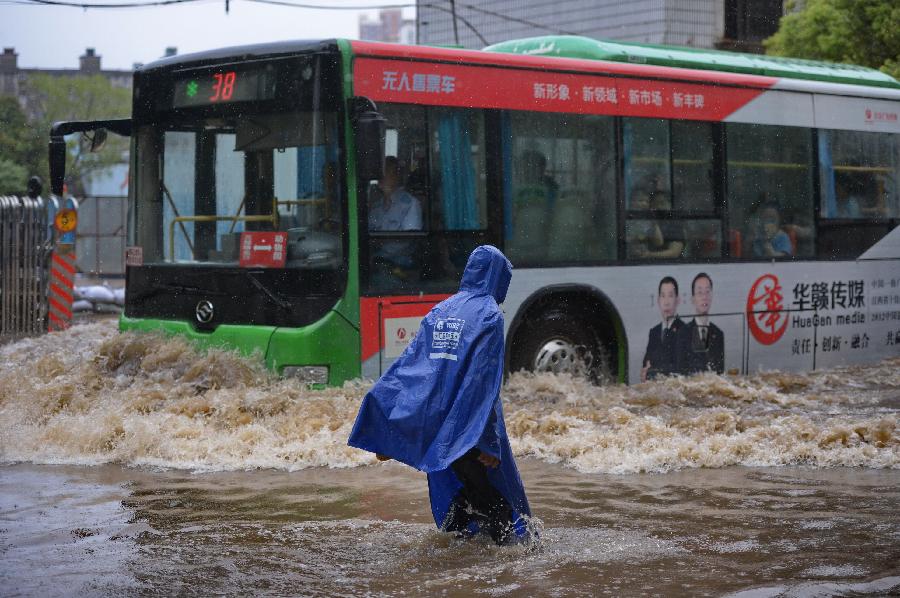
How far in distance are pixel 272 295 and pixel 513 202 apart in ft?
8.06

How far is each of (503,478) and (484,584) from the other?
575mm

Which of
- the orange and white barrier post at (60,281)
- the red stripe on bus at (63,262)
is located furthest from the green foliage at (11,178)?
the red stripe on bus at (63,262)

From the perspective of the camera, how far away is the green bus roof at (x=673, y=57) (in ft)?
43.0

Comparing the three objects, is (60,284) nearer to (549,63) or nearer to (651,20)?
(549,63)

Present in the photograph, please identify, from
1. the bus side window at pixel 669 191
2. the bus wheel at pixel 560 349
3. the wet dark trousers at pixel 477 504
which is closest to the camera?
Answer: the wet dark trousers at pixel 477 504

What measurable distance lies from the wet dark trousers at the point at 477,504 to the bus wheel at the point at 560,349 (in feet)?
16.6

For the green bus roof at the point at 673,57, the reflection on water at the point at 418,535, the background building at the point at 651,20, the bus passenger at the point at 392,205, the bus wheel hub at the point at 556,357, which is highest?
the background building at the point at 651,20

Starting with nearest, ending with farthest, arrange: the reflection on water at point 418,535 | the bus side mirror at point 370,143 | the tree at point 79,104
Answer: the reflection on water at point 418,535 < the bus side mirror at point 370,143 < the tree at point 79,104

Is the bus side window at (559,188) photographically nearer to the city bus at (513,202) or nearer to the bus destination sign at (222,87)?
the city bus at (513,202)

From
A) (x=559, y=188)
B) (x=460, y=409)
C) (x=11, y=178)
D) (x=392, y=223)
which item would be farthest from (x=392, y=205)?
(x=11, y=178)

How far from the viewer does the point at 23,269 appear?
68.3 feet

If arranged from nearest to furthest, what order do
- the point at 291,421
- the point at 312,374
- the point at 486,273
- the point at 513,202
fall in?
1. the point at 486,273
2. the point at 291,421
3. the point at 312,374
4. the point at 513,202

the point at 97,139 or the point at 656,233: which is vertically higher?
the point at 97,139

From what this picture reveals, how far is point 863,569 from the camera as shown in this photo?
635 centimetres
